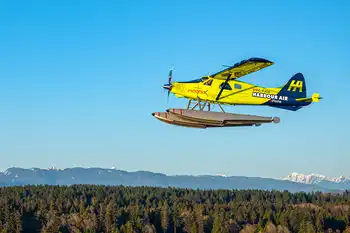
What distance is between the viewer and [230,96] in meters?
57.8

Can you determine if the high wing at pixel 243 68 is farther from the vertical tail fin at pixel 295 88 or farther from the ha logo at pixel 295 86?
the ha logo at pixel 295 86

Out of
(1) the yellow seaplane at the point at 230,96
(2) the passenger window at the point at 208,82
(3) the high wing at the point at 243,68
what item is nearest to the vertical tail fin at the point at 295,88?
(1) the yellow seaplane at the point at 230,96

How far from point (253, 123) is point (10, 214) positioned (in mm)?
136851

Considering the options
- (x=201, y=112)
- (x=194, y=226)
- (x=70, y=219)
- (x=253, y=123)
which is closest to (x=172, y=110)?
(x=201, y=112)

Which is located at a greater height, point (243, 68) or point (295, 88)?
point (243, 68)

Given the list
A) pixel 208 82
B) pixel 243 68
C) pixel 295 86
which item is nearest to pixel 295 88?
pixel 295 86

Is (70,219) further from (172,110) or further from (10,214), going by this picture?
(172,110)

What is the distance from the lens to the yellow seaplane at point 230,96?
5503cm

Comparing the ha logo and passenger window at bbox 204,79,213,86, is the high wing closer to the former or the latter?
passenger window at bbox 204,79,213,86

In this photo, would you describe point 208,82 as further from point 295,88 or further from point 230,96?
point 295,88

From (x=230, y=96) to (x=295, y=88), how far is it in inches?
263

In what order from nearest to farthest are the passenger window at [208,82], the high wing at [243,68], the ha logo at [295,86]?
the high wing at [243,68], the passenger window at [208,82], the ha logo at [295,86]

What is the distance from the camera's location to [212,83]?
5778 cm

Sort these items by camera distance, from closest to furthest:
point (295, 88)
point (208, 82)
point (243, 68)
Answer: point (243, 68) < point (208, 82) < point (295, 88)
